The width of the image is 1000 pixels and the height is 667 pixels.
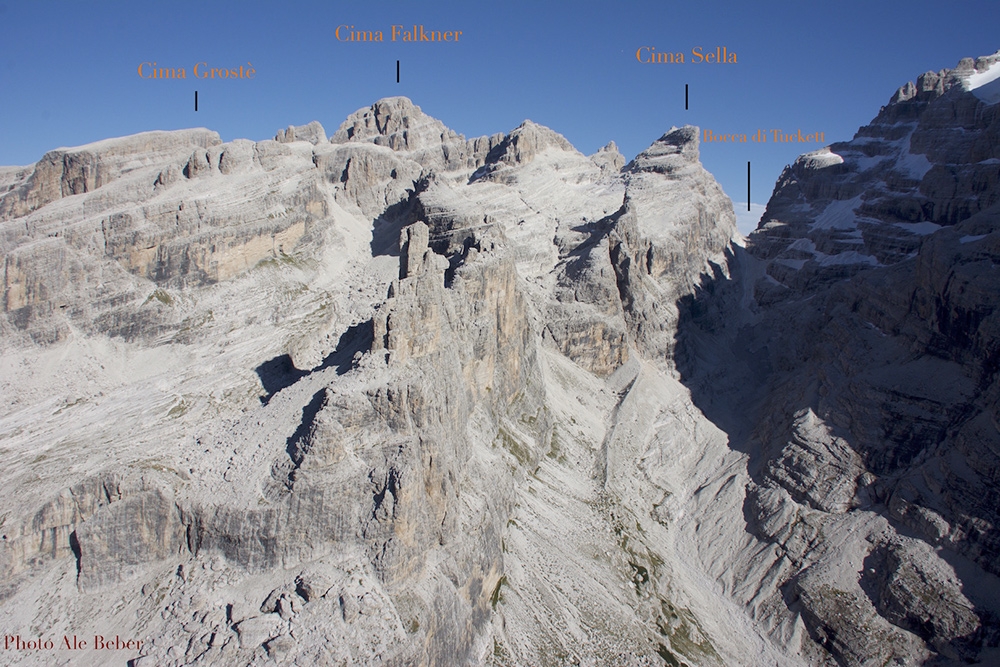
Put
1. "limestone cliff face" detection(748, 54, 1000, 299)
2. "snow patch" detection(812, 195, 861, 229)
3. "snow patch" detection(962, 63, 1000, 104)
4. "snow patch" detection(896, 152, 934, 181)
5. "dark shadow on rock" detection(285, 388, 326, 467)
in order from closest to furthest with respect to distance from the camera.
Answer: "dark shadow on rock" detection(285, 388, 326, 467) < "limestone cliff face" detection(748, 54, 1000, 299) < "snow patch" detection(962, 63, 1000, 104) < "snow patch" detection(896, 152, 934, 181) < "snow patch" detection(812, 195, 861, 229)

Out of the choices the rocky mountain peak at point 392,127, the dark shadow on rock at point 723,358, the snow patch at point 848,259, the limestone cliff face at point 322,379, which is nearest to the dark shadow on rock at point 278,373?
the limestone cliff face at point 322,379

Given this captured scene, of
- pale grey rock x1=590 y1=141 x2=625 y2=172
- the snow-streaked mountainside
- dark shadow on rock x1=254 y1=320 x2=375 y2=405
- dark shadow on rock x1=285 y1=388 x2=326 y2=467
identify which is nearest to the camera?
the snow-streaked mountainside

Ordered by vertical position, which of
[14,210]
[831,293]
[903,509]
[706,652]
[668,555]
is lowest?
[706,652]

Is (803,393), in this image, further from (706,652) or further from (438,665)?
(438,665)

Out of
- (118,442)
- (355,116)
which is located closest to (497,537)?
(118,442)

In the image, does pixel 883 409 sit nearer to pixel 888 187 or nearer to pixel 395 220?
pixel 395 220

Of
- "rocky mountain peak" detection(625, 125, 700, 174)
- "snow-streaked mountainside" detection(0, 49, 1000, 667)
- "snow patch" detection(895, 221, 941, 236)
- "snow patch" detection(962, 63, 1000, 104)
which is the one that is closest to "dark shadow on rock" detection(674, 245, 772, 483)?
"snow-streaked mountainside" detection(0, 49, 1000, 667)

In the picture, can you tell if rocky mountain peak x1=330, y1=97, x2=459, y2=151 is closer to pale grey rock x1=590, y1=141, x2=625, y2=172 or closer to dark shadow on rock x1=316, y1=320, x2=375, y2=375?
pale grey rock x1=590, y1=141, x2=625, y2=172
